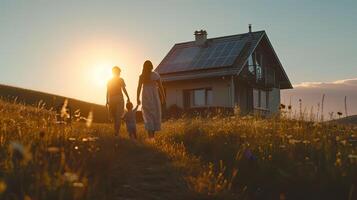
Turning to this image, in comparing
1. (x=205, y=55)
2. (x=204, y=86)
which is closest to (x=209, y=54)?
(x=205, y=55)

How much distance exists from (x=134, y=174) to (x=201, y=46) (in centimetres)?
2999

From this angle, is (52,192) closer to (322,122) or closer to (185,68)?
(322,122)

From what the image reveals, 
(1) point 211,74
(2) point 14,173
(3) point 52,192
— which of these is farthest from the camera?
(1) point 211,74

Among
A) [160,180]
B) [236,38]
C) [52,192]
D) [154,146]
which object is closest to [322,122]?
[154,146]

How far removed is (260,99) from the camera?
37000 millimetres

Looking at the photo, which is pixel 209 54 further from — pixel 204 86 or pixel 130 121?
pixel 130 121

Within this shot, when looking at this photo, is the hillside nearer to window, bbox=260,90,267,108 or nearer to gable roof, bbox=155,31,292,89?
gable roof, bbox=155,31,292,89

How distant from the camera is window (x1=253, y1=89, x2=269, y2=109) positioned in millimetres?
36281

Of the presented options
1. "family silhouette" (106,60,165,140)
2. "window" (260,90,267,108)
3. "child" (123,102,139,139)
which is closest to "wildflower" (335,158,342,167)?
"family silhouette" (106,60,165,140)

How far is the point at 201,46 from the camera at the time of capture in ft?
116

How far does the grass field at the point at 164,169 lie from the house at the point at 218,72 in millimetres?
23142

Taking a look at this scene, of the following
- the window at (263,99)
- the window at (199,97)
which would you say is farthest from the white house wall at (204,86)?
the window at (263,99)

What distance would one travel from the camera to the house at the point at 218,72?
31.8 meters

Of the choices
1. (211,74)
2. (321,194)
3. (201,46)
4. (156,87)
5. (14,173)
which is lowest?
(321,194)
